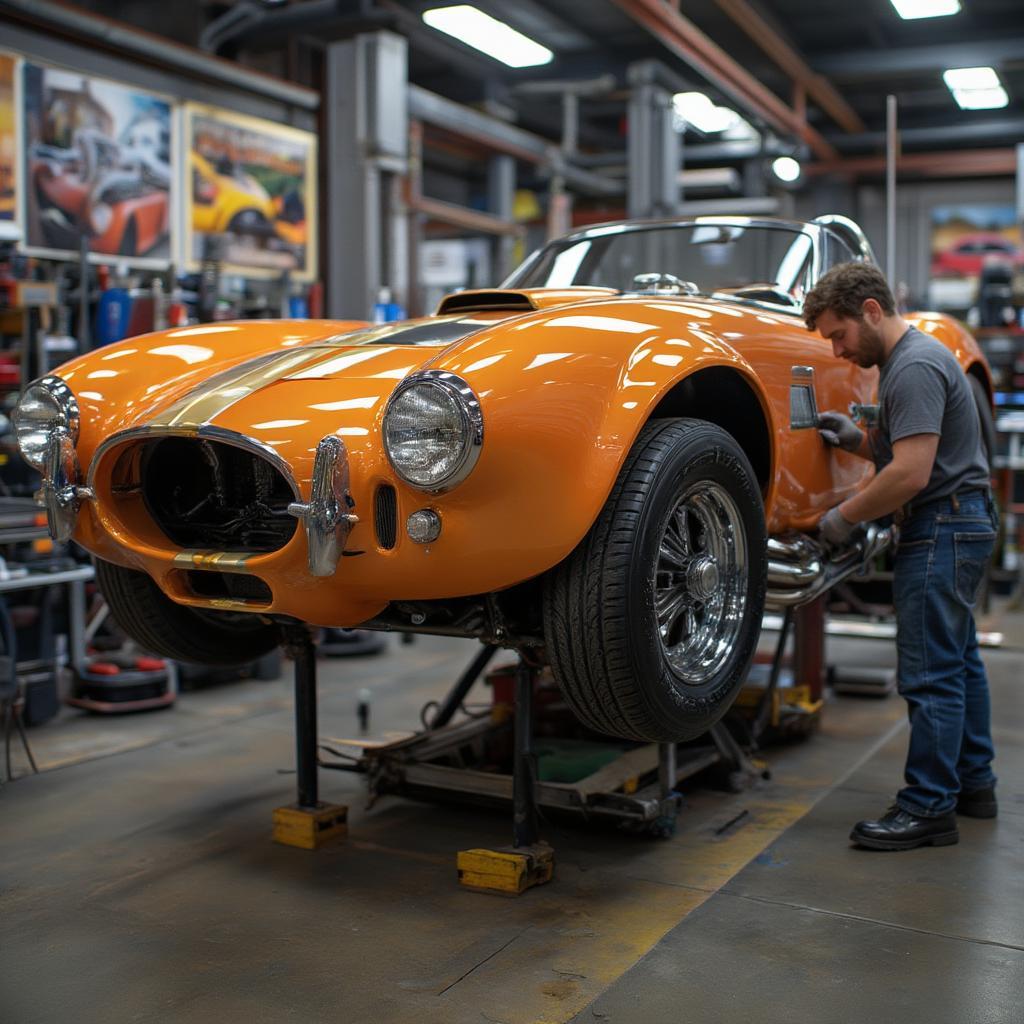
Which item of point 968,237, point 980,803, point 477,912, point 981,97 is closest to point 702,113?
point 981,97

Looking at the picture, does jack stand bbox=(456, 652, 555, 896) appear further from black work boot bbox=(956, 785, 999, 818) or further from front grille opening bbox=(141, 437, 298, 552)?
black work boot bbox=(956, 785, 999, 818)

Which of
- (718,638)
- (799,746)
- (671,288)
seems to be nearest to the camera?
(718,638)

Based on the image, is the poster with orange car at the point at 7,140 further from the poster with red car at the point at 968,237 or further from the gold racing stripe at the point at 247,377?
the poster with red car at the point at 968,237

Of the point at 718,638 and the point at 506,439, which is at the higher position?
the point at 506,439

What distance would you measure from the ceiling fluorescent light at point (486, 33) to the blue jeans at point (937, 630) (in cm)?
617

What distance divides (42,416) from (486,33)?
7.01 metres

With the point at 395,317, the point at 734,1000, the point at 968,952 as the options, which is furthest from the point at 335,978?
the point at 395,317

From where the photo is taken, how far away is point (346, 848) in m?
3.19

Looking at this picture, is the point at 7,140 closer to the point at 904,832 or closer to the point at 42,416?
the point at 42,416

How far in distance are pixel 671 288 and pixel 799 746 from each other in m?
1.75

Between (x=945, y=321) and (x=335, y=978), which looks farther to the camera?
(x=945, y=321)

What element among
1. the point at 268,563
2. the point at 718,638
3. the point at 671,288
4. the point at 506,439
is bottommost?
the point at 718,638

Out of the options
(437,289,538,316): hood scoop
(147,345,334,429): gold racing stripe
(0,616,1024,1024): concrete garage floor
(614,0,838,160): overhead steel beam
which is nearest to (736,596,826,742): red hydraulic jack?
(0,616,1024,1024): concrete garage floor

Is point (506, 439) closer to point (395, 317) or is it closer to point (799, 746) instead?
point (799, 746)
